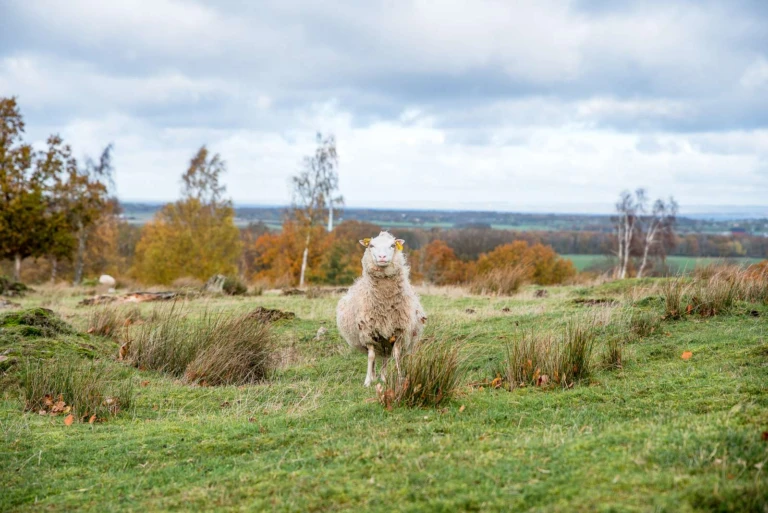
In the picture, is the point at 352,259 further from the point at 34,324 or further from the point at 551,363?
the point at 551,363

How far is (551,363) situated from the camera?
709cm

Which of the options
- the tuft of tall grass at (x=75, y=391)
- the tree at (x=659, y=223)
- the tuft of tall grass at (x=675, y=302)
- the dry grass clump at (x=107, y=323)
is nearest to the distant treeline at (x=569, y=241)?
the tree at (x=659, y=223)

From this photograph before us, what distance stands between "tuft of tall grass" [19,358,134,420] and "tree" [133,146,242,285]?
3705 centimetres

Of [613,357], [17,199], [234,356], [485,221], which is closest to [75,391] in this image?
[234,356]

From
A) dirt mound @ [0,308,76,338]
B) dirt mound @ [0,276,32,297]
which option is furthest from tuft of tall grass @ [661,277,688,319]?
dirt mound @ [0,276,32,297]

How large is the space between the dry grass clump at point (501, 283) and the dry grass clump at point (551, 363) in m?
10.9

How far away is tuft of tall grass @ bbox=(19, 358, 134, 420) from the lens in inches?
267

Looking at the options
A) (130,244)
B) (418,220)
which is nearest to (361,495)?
(130,244)

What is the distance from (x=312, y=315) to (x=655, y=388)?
9.17 meters

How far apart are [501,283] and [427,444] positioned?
46.2 ft

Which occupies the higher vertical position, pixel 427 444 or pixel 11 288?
pixel 427 444

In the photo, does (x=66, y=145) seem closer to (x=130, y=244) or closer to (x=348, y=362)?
(x=348, y=362)

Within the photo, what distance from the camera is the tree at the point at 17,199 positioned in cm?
2938

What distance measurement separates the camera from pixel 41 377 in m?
7.25
